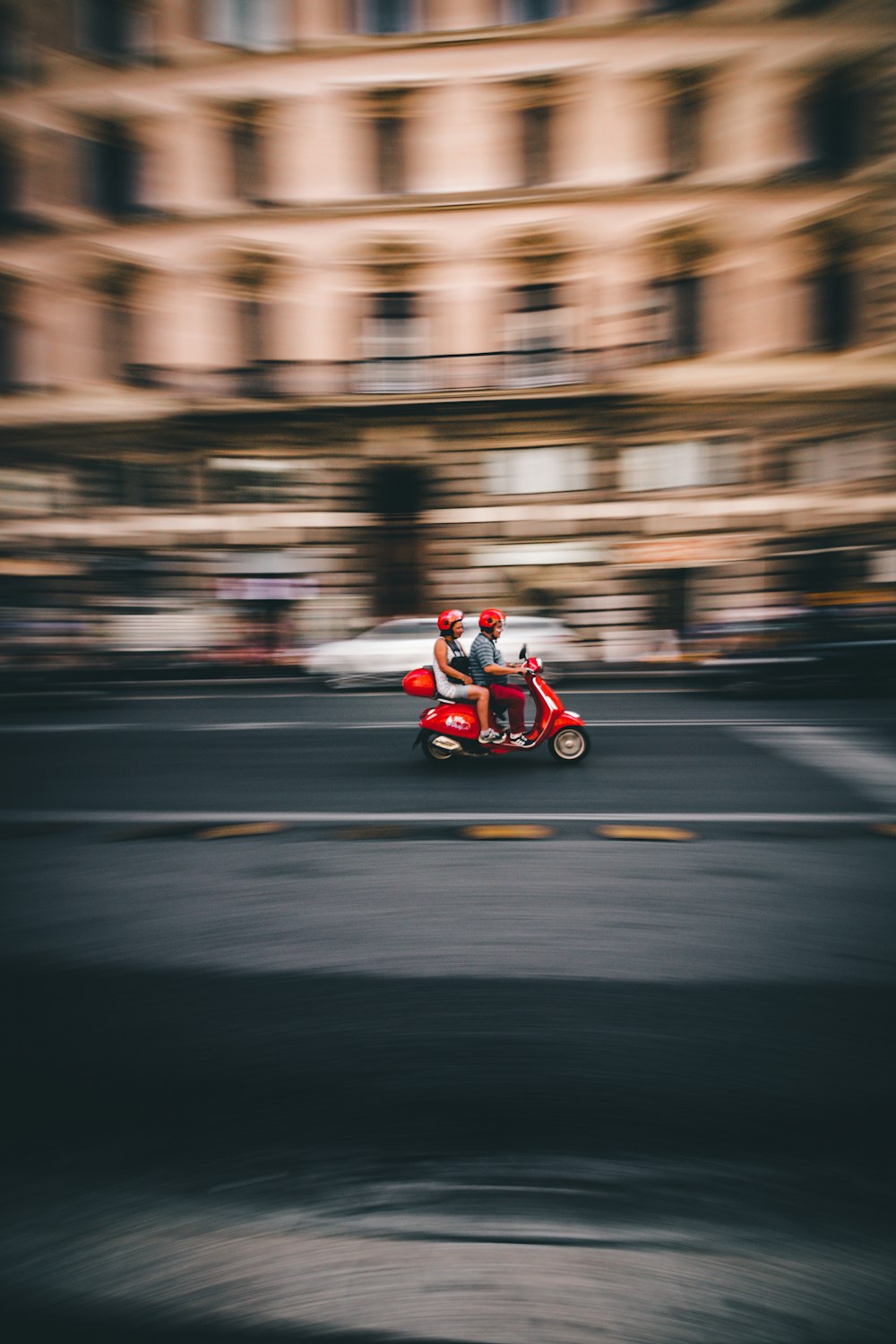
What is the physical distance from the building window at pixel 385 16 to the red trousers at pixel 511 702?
68.0ft

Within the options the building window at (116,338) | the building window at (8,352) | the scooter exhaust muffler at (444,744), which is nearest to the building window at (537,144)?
the building window at (116,338)

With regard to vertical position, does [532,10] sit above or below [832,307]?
above

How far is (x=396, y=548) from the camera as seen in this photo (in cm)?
2420

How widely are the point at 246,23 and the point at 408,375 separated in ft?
29.1

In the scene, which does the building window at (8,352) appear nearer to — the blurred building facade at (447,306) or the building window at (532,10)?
the blurred building facade at (447,306)

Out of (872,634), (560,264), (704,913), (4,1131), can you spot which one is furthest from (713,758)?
(560,264)

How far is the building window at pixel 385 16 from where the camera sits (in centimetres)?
2327

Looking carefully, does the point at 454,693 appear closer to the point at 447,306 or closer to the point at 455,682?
the point at 455,682

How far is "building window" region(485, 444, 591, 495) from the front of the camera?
22.9 meters

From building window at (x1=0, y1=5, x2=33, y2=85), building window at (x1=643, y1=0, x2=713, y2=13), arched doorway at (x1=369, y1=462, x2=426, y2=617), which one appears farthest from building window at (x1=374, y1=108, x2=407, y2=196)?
building window at (x1=0, y1=5, x2=33, y2=85)

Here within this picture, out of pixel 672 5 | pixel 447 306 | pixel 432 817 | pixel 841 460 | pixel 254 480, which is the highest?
pixel 672 5

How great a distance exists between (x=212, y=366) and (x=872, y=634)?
16.3 m

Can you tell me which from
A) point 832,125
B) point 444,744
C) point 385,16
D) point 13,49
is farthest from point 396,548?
point 444,744

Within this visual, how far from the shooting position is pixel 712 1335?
1.93m
